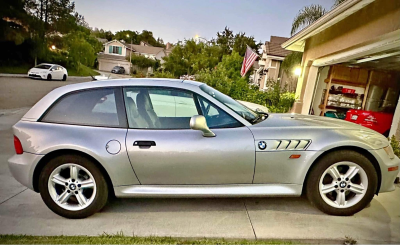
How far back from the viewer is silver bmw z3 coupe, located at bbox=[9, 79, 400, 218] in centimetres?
271

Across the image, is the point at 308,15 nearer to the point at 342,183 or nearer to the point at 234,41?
the point at 342,183

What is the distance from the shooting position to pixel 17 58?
2661 cm

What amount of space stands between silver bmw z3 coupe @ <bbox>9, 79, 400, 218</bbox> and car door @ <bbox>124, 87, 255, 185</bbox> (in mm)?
11

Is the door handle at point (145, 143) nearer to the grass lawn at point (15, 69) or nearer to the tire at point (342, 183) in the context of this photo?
the tire at point (342, 183)

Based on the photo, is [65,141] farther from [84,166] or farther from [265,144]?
[265,144]

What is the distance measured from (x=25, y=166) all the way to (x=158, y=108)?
1.64 metres

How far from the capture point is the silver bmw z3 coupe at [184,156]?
2.71 metres

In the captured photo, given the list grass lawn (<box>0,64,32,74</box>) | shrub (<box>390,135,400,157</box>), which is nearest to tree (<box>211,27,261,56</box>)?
grass lawn (<box>0,64,32,74</box>)

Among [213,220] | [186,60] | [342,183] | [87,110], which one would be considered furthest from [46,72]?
[342,183]

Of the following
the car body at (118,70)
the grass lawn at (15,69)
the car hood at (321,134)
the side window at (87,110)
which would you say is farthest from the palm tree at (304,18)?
the car body at (118,70)

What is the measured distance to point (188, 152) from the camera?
2.70 m

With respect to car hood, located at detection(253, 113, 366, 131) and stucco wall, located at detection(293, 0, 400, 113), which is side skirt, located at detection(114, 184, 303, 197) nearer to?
car hood, located at detection(253, 113, 366, 131)

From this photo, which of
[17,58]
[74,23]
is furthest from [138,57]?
[17,58]

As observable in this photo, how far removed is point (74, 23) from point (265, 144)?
36.7 meters
